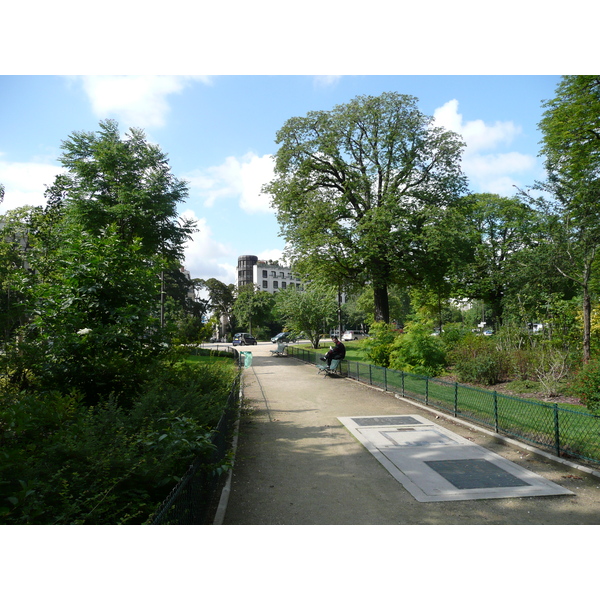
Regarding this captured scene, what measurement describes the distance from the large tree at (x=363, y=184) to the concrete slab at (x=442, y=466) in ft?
45.9

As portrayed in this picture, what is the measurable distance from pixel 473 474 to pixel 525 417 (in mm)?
2885

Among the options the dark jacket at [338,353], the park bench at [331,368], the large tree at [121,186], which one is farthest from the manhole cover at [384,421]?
the large tree at [121,186]

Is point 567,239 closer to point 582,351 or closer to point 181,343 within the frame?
point 582,351

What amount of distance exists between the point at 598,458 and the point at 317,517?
14.9ft

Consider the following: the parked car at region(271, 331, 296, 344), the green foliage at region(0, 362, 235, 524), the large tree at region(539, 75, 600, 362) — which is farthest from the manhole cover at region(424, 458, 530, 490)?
the parked car at region(271, 331, 296, 344)

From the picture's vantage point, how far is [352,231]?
22688 millimetres

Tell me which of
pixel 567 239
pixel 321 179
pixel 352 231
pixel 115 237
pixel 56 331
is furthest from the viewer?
pixel 321 179

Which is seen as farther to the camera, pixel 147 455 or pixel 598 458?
pixel 598 458

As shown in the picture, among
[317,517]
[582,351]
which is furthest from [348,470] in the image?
[582,351]

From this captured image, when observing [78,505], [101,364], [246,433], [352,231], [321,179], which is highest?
[321,179]

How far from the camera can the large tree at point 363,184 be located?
2247 centimetres

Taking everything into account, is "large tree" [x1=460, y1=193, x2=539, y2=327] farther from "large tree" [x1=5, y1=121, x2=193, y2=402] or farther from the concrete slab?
"large tree" [x1=5, y1=121, x2=193, y2=402]

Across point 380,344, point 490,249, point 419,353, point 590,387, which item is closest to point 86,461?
point 590,387

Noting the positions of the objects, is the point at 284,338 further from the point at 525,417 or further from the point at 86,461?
the point at 86,461
